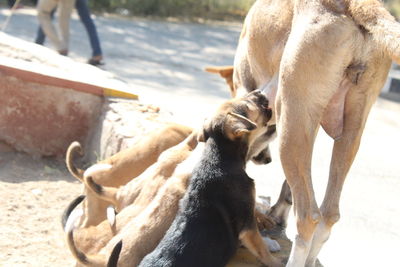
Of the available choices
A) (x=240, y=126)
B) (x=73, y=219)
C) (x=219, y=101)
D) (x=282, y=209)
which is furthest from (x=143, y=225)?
(x=219, y=101)

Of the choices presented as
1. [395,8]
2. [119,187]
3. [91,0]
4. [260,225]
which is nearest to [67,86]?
[119,187]

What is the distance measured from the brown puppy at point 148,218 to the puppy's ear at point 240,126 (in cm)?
42

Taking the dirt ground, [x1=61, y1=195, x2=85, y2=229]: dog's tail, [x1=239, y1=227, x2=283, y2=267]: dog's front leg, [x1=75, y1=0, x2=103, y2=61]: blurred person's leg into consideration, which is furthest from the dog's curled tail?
[x1=75, y1=0, x2=103, y2=61]: blurred person's leg

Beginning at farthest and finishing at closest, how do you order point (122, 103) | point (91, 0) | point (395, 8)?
point (395, 8) < point (91, 0) < point (122, 103)

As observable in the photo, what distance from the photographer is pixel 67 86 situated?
25.0 feet

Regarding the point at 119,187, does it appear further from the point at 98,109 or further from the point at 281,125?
the point at 98,109

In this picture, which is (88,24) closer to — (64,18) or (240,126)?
(64,18)

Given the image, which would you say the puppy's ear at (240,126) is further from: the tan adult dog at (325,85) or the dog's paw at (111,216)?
the dog's paw at (111,216)

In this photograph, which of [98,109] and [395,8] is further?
[395,8]

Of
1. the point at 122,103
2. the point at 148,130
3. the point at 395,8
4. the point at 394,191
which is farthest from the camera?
the point at 395,8

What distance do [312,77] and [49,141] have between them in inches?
169

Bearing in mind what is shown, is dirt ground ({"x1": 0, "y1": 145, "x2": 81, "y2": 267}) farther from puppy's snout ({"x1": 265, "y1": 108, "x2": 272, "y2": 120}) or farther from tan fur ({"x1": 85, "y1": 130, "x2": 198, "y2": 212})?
puppy's snout ({"x1": 265, "y1": 108, "x2": 272, "y2": 120})

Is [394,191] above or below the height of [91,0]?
above

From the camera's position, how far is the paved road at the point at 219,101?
666cm
